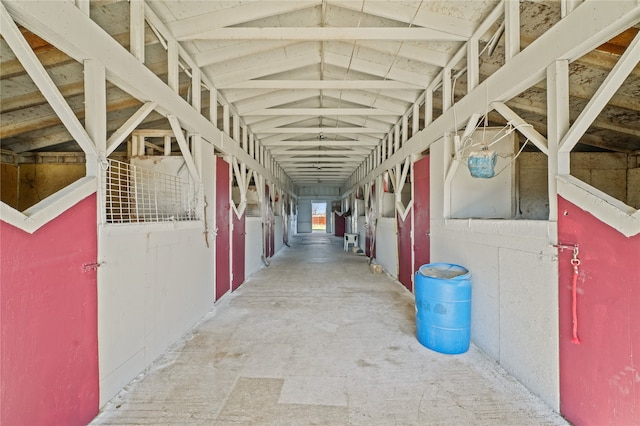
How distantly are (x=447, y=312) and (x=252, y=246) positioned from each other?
4697 millimetres

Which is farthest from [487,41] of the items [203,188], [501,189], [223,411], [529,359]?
[223,411]

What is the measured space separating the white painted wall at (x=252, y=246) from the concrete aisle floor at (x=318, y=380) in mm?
2298

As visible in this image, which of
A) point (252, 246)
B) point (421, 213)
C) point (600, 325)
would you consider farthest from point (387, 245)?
point (600, 325)

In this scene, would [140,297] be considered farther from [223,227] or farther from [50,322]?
[223,227]

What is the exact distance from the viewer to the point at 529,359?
2.26 m

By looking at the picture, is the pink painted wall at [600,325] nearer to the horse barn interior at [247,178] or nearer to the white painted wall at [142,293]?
the horse barn interior at [247,178]

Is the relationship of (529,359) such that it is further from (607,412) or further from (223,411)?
(223,411)

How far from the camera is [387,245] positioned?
274 inches

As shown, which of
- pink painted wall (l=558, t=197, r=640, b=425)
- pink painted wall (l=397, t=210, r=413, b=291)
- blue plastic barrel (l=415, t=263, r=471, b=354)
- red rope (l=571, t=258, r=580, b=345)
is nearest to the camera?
pink painted wall (l=558, t=197, r=640, b=425)

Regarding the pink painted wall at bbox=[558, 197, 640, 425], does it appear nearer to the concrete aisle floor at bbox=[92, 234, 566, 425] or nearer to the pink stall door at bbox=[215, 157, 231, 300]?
the concrete aisle floor at bbox=[92, 234, 566, 425]

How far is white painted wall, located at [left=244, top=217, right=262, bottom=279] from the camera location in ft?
20.4

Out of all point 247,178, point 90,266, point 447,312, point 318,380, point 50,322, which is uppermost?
point 247,178

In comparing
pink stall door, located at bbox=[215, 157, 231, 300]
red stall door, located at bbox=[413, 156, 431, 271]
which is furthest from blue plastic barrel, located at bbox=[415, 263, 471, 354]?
pink stall door, located at bbox=[215, 157, 231, 300]

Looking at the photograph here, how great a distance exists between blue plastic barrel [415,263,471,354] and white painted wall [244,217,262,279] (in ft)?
13.1
